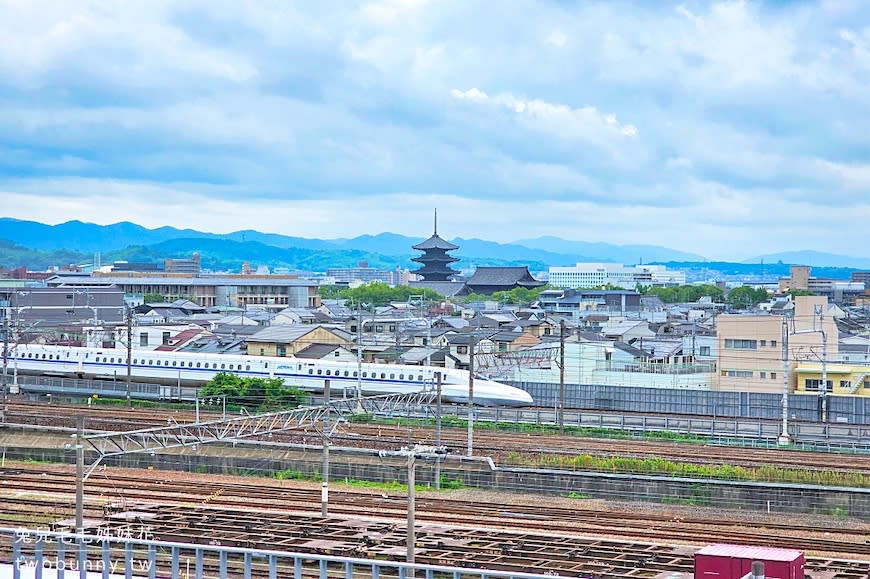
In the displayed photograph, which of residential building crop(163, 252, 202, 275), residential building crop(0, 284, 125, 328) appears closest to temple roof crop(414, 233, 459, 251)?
residential building crop(163, 252, 202, 275)

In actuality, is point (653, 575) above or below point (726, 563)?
below

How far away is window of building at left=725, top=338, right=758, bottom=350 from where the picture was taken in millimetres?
44853

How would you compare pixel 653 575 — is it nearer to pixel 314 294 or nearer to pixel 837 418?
pixel 837 418

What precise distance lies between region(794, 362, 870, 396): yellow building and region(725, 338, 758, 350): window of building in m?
1.79

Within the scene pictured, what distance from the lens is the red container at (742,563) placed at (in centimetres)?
1294

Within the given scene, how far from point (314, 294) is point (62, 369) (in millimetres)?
63761

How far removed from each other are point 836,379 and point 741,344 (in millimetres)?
3670

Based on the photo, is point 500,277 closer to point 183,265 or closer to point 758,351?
point 183,265

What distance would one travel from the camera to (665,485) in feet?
88.7

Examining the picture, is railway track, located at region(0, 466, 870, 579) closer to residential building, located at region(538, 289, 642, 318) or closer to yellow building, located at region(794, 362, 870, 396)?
yellow building, located at region(794, 362, 870, 396)

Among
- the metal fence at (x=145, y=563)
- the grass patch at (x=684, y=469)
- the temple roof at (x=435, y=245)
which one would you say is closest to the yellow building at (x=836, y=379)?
the grass patch at (x=684, y=469)

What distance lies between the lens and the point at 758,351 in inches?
1762

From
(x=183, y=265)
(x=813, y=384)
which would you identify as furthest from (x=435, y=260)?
(x=813, y=384)

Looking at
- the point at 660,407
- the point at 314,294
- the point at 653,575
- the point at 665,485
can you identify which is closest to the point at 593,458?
the point at 665,485
